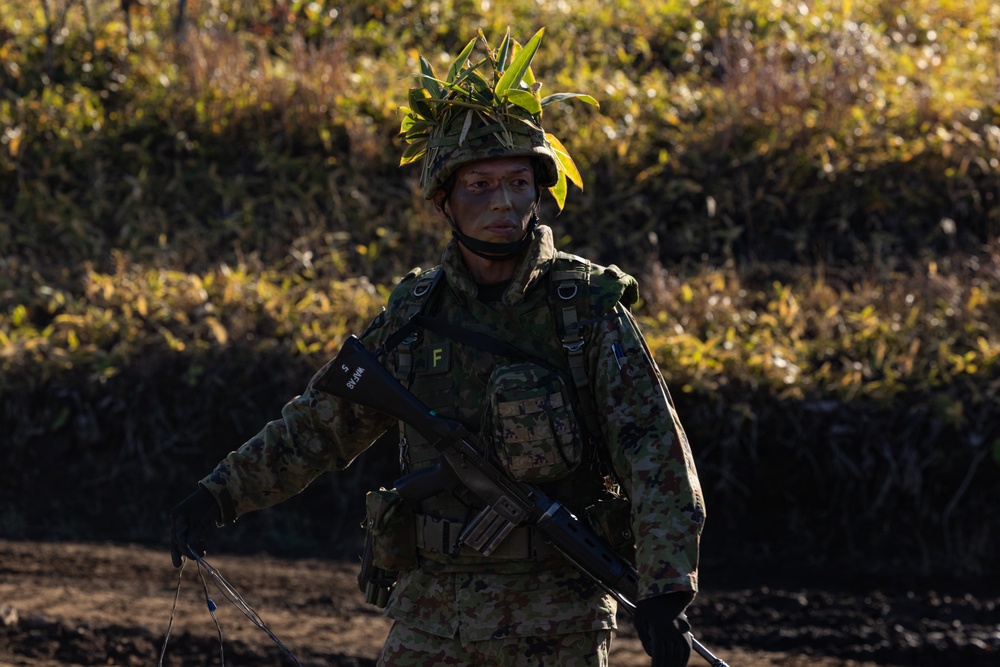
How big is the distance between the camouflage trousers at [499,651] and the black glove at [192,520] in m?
0.56

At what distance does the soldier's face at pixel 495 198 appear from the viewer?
10.1ft

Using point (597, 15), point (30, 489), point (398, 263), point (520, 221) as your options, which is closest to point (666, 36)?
point (597, 15)

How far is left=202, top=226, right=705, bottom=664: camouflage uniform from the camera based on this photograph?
2826 mm

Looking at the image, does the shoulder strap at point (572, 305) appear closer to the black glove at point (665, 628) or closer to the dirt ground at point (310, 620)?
the black glove at point (665, 628)

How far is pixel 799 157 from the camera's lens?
29.7ft

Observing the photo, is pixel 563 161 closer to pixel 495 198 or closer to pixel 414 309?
pixel 495 198

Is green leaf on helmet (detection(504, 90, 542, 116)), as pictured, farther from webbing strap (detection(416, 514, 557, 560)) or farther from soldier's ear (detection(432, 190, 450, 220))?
webbing strap (detection(416, 514, 557, 560))

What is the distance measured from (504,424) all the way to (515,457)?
75 millimetres

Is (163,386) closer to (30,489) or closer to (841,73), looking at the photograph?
(30,489)

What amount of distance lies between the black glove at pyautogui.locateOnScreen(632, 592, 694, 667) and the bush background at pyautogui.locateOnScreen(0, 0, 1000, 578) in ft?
13.3

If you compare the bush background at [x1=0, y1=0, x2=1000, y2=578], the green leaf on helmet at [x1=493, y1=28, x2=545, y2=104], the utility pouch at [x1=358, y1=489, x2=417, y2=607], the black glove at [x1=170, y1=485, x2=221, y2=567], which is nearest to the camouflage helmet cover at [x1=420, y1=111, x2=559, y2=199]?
the green leaf on helmet at [x1=493, y1=28, x2=545, y2=104]

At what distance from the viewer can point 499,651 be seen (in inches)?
117

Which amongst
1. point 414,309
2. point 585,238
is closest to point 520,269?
point 414,309

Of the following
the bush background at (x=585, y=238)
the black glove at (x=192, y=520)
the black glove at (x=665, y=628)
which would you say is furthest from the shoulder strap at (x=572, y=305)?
the bush background at (x=585, y=238)
